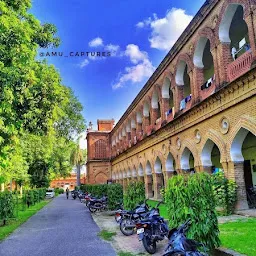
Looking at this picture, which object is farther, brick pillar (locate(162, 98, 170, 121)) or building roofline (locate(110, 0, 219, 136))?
brick pillar (locate(162, 98, 170, 121))

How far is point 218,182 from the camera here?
10570mm

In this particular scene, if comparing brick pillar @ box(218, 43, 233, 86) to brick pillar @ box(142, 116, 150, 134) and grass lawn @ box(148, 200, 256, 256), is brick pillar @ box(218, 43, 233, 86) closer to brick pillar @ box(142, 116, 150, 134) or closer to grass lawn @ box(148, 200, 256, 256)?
grass lawn @ box(148, 200, 256, 256)

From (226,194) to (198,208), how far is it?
5.33 m

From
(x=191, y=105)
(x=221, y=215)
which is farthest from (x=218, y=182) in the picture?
(x=191, y=105)

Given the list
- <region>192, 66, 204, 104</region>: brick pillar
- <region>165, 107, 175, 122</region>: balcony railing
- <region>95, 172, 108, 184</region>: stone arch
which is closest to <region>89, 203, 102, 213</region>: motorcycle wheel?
<region>165, 107, 175, 122</region>: balcony railing

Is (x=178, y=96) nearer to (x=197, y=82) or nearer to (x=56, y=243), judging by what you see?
(x=197, y=82)

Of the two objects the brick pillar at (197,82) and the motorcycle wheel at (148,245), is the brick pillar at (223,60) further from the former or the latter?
the motorcycle wheel at (148,245)

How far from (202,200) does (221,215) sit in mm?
5407

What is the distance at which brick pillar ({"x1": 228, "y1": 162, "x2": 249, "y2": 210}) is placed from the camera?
412 inches

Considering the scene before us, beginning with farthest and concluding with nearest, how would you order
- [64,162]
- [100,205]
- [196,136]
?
Result: [64,162]
[100,205]
[196,136]

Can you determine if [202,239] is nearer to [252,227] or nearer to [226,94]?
[252,227]

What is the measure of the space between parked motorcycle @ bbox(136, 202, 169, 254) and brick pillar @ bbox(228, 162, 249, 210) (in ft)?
14.4

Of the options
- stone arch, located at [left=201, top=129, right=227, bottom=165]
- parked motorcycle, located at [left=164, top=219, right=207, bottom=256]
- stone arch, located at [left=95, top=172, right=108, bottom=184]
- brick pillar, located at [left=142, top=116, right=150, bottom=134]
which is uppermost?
brick pillar, located at [left=142, top=116, right=150, bottom=134]

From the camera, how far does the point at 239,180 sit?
1068cm
